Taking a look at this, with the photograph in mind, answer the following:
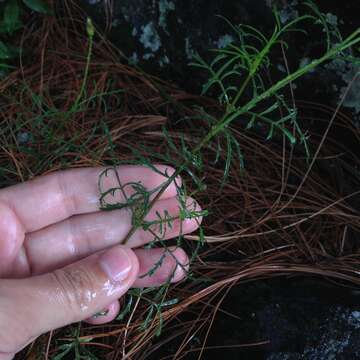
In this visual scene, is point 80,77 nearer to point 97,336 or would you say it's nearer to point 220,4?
point 220,4

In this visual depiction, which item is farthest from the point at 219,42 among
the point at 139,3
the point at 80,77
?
the point at 80,77

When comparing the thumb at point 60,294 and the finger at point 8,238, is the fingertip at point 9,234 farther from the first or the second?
the thumb at point 60,294

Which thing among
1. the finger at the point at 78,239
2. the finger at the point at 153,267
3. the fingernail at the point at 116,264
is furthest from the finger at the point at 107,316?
the fingernail at the point at 116,264

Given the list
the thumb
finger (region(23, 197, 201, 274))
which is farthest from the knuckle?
finger (region(23, 197, 201, 274))

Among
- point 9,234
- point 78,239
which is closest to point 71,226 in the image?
point 78,239

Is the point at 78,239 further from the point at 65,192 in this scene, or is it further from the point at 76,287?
the point at 76,287

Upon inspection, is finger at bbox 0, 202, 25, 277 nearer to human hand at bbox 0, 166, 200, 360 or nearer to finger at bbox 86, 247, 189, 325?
human hand at bbox 0, 166, 200, 360

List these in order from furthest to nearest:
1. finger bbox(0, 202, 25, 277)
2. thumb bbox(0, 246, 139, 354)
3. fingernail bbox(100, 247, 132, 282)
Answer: finger bbox(0, 202, 25, 277), fingernail bbox(100, 247, 132, 282), thumb bbox(0, 246, 139, 354)
